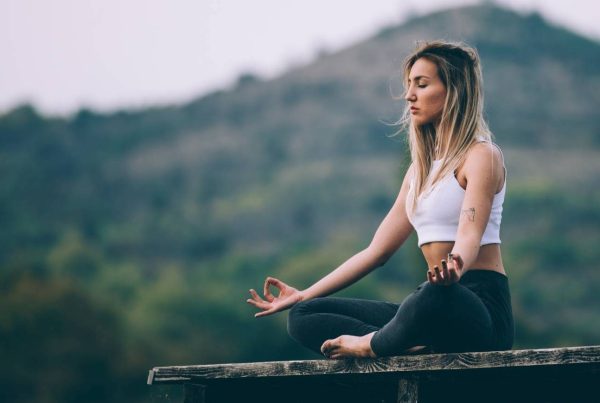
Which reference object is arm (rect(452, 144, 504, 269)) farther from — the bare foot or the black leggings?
the bare foot

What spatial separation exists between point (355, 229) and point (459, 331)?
348ft

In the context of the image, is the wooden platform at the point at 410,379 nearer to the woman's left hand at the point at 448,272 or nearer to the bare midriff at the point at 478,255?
the woman's left hand at the point at 448,272

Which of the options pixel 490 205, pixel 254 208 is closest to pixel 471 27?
pixel 254 208

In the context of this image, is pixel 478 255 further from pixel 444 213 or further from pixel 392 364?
pixel 392 364

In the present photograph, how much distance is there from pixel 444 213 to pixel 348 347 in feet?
2.19

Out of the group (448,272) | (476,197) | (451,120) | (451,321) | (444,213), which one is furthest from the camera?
(451,120)

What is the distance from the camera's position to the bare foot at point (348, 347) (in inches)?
169

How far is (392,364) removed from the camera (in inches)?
164

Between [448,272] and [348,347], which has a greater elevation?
[448,272]

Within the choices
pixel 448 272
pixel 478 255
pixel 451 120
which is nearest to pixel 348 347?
pixel 448 272

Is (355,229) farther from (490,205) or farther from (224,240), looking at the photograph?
(490,205)

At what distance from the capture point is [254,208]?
390ft

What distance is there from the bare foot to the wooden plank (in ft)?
0.10

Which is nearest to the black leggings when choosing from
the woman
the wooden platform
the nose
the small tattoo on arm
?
the woman
